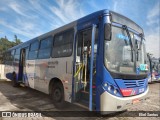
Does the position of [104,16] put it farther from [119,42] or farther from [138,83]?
[138,83]

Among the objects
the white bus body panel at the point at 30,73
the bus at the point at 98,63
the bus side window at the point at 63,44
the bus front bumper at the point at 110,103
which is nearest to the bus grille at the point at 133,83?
the bus at the point at 98,63

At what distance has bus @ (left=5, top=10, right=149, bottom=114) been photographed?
4633 mm

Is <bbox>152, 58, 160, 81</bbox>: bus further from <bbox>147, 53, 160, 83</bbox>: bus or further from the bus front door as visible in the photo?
the bus front door

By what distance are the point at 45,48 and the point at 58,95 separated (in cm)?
238

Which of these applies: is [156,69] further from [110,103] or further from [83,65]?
[110,103]

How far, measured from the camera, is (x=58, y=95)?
671 centimetres

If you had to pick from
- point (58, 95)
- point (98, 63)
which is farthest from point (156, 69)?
point (98, 63)

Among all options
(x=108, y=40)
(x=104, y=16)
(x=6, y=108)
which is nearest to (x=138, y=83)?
(x=108, y=40)

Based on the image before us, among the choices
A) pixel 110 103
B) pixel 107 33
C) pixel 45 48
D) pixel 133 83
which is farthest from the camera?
pixel 45 48

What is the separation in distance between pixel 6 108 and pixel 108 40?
4607 mm

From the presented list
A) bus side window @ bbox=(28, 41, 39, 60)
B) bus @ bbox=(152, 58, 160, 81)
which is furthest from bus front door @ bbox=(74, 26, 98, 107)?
bus @ bbox=(152, 58, 160, 81)

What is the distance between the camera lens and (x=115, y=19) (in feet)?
16.5

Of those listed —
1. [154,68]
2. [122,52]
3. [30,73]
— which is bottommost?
[30,73]

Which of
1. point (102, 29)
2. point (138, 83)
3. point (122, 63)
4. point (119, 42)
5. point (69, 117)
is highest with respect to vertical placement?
point (102, 29)
